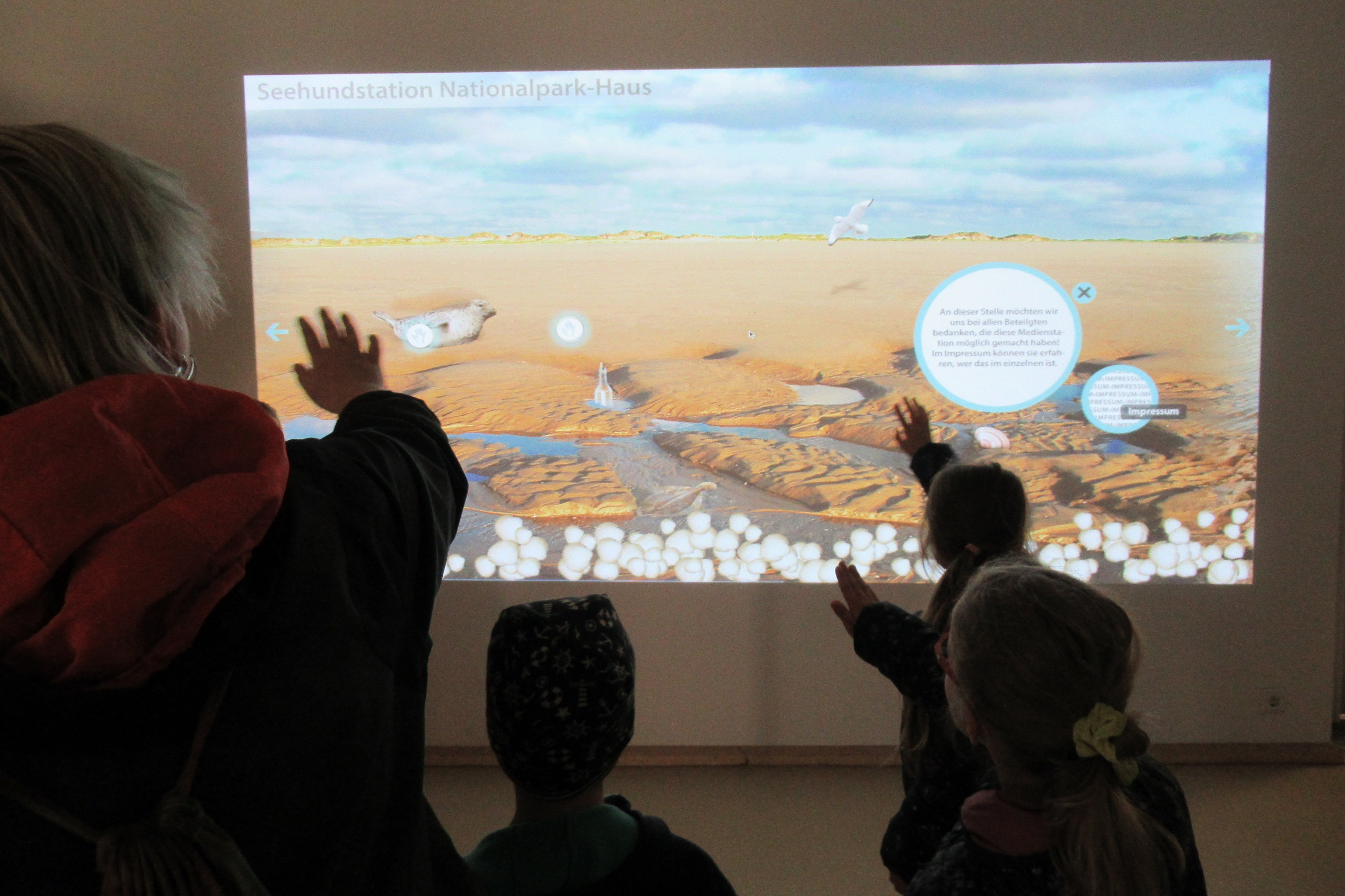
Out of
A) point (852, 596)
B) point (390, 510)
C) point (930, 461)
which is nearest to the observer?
point (390, 510)

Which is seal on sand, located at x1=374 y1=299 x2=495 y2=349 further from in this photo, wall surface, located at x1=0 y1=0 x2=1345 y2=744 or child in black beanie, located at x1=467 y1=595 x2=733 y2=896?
child in black beanie, located at x1=467 y1=595 x2=733 y2=896

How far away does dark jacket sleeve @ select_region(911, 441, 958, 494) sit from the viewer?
1.99 metres

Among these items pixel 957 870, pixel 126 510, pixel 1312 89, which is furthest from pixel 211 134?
pixel 1312 89

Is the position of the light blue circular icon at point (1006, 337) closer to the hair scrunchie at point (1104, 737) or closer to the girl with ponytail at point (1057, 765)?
the girl with ponytail at point (1057, 765)

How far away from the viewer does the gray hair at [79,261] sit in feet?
1.72

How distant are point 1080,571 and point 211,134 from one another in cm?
323

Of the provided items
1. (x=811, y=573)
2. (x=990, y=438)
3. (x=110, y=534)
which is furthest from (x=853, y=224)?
(x=110, y=534)

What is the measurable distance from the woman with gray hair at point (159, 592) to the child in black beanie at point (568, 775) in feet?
0.90

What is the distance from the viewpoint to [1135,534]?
108 inches

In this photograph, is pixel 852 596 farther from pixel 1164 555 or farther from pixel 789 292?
pixel 1164 555

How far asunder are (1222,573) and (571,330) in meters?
2.31

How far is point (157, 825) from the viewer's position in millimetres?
495

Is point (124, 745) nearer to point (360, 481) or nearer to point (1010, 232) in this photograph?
point (360, 481)

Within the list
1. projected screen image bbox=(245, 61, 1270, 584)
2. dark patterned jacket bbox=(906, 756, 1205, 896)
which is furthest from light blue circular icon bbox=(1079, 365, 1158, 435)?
dark patterned jacket bbox=(906, 756, 1205, 896)
